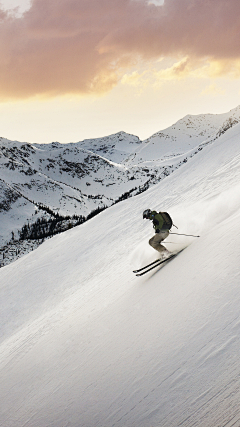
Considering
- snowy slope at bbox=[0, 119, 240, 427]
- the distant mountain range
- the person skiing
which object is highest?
the distant mountain range

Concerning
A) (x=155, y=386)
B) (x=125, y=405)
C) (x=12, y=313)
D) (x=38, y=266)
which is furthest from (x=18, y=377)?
(x=38, y=266)

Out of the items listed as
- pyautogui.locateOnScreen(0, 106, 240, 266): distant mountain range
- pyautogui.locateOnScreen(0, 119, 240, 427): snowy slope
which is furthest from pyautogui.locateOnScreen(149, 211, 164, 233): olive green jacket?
pyautogui.locateOnScreen(0, 106, 240, 266): distant mountain range

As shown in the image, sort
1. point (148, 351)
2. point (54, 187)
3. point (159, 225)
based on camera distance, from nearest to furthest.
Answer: point (148, 351)
point (159, 225)
point (54, 187)

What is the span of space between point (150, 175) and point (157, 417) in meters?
106

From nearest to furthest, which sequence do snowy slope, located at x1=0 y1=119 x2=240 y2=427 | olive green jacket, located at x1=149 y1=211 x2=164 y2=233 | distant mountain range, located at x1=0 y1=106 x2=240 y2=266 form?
snowy slope, located at x1=0 y1=119 x2=240 y2=427
olive green jacket, located at x1=149 y1=211 x2=164 y2=233
distant mountain range, located at x1=0 y1=106 x2=240 y2=266

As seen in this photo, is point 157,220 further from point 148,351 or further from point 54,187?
point 54,187

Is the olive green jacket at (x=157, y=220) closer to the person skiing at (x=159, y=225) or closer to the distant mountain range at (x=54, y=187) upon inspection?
the person skiing at (x=159, y=225)

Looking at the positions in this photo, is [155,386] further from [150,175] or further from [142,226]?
[150,175]

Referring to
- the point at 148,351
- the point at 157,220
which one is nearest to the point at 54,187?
the point at 157,220

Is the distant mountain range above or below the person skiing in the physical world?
above

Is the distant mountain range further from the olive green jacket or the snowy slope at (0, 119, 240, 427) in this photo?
the olive green jacket

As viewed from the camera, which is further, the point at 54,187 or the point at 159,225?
the point at 54,187

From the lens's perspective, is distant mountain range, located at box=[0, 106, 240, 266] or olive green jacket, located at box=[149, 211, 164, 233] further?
distant mountain range, located at box=[0, 106, 240, 266]

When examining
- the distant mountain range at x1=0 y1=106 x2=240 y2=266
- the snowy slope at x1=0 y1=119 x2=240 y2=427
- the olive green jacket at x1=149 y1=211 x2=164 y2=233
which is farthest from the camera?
the distant mountain range at x1=0 y1=106 x2=240 y2=266
